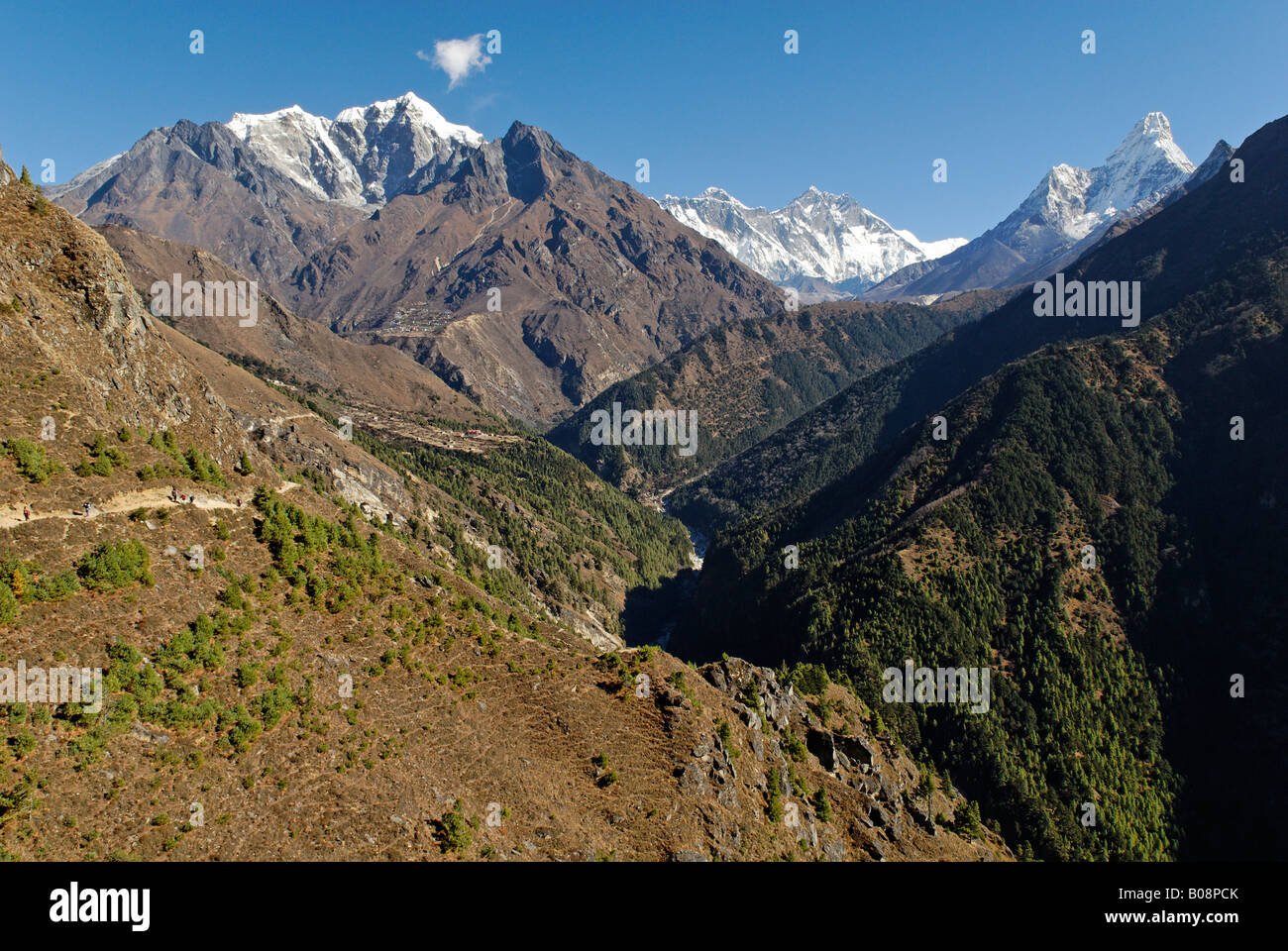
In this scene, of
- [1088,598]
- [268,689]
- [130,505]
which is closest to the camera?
[268,689]

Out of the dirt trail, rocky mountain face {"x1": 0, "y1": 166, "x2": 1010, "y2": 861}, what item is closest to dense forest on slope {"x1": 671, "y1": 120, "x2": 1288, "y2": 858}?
rocky mountain face {"x1": 0, "y1": 166, "x2": 1010, "y2": 861}

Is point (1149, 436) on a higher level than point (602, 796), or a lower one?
higher

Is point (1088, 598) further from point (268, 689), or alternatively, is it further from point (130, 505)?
point (130, 505)

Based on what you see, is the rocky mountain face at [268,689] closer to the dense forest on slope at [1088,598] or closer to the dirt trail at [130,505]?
the dirt trail at [130,505]

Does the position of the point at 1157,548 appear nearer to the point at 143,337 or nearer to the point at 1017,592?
the point at 1017,592

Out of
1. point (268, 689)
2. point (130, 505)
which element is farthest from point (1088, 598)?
point (130, 505)

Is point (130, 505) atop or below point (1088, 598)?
atop
